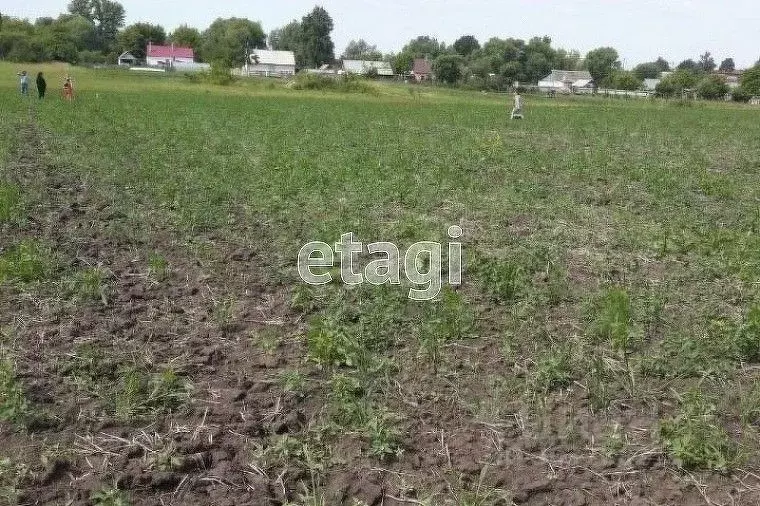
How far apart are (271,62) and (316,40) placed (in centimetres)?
1053

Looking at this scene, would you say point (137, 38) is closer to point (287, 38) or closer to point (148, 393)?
point (287, 38)

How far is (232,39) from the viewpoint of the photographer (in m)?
128

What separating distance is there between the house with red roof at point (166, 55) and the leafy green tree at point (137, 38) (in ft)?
23.0

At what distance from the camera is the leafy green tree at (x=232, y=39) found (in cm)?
12125

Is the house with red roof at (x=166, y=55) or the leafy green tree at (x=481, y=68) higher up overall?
the house with red roof at (x=166, y=55)

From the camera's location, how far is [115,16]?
158 metres

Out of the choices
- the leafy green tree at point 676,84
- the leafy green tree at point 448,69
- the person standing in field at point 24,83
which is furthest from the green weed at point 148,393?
the leafy green tree at point 676,84

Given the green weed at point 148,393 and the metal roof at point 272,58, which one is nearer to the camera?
the green weed at point 148,393

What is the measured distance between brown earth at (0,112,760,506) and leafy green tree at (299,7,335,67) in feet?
409

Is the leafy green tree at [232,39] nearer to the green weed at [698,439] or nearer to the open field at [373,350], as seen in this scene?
the open field at [373,350]

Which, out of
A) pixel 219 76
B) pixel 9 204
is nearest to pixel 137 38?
pixel 219 76

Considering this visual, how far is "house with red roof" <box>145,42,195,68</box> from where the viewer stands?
117 metres

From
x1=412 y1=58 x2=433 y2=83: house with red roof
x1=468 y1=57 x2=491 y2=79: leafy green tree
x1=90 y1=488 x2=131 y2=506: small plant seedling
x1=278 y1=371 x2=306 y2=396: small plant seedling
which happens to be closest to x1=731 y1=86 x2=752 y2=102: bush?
x1=468 y1=57 x2=491 y2=79: leafy green tree

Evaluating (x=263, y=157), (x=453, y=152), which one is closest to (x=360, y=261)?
(x=263, y=157)
